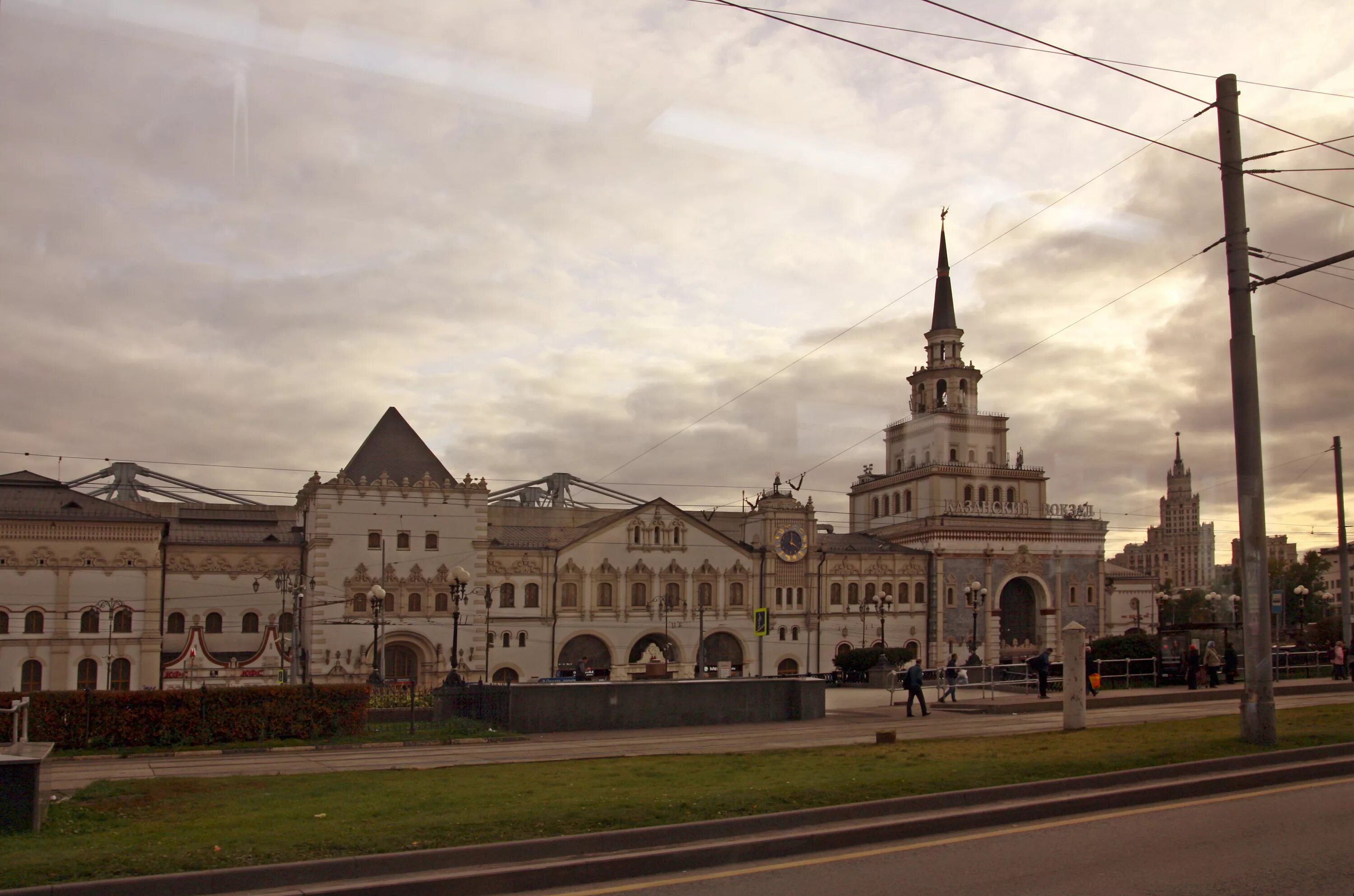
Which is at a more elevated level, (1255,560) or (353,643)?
(1255,560)

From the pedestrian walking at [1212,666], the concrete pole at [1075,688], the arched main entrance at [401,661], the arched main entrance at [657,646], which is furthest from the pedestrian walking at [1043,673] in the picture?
the arched main entrance at [401,661]

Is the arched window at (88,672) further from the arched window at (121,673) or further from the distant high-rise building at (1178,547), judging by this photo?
the distant high-rise building at (1178,547)

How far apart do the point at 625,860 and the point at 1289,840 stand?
6988 mm

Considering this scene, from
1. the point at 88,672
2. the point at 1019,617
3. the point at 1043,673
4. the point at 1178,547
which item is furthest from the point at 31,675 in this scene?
the point at 1178,547

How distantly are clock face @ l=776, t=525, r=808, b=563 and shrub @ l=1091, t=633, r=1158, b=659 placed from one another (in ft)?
117

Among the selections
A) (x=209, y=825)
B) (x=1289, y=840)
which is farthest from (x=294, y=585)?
(x=1289, y=840)

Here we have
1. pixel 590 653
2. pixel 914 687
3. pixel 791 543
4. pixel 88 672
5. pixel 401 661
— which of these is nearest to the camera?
pixel 914 687

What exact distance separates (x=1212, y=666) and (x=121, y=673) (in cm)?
5001

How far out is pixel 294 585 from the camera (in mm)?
62844

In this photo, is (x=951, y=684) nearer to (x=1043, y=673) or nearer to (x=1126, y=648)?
(x=1043, y=673)

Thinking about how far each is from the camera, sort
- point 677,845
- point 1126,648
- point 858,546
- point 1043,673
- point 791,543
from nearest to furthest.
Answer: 1. point 677,845
2. point 1043,673
3. point 1126,648
4. point 791,543
5. point 858,546

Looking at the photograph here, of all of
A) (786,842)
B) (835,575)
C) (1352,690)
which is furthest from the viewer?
(835,575)

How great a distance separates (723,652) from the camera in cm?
7338

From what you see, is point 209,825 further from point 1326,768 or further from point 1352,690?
point 1352,690
